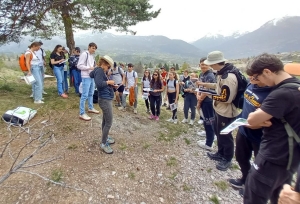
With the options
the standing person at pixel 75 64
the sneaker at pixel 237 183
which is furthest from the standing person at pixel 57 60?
the sneaker at pixel 237 183

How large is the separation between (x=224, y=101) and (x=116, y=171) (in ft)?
7.29

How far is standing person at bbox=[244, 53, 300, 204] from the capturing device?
64.0 inches

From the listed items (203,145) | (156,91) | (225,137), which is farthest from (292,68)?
(156,91)

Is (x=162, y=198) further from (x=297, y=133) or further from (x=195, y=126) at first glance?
(x=195, y=126)

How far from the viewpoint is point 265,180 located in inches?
72.0

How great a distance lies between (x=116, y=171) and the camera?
10.7 ft

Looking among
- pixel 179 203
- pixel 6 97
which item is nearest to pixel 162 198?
pixel 179 203

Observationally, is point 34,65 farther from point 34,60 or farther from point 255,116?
point 255,116

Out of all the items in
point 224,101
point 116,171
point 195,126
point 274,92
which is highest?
point 274,92

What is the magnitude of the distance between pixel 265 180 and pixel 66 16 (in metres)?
7.48

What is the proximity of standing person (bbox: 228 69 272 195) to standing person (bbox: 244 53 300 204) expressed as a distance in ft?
0.60

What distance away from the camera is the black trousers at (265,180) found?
1.80m

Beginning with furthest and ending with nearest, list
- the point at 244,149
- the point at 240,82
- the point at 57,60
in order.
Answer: the point at 57,60, the point at 240,82, the point at 244,149

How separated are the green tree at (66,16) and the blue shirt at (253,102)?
4.85m
